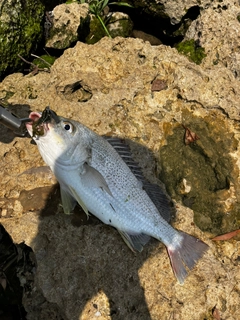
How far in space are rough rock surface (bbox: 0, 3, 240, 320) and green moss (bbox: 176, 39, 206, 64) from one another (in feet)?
1.56

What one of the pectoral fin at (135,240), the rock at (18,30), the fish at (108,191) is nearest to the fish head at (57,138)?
the fish at (108,191)

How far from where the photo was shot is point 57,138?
371cm

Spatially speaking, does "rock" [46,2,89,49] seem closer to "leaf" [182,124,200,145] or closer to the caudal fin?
"leaf" [182,124,200,145]

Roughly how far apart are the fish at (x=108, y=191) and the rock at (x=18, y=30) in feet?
7.60

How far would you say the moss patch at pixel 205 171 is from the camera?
14.0 feet

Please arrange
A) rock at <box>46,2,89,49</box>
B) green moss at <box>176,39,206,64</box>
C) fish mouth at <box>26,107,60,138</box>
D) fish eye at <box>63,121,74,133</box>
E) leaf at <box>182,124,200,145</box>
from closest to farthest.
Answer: fish mouth at <box>26,107,60,138</box>
fish eye at <box>63,121,74,133</box>
leaf at <box>182,124,200,145</box>
green moss at <box>176,39,206,64</box>
rock at <box>46,2,89,49</box>

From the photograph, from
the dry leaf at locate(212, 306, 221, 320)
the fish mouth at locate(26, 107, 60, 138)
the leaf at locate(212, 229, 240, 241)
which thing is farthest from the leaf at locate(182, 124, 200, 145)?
the dry leaf at locate(212, 306, 221, 320)

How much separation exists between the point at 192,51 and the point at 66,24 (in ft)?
6.96

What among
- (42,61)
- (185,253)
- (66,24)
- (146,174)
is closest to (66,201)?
(146,174)

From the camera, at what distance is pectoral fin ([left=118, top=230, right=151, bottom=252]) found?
3.81 m

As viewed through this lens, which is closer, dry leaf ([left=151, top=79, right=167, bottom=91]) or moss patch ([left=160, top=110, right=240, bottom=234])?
moss patch ([left=160, top=110, right=240, bottom=234])

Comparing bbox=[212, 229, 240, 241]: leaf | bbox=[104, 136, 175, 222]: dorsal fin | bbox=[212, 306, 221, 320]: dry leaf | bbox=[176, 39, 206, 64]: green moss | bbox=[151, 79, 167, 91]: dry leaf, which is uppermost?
bbox=[176, 39, 206, 64]: green moss

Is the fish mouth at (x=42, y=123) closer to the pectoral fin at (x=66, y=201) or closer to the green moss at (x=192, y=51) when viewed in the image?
the pectoral fin at (x=66, y=201)

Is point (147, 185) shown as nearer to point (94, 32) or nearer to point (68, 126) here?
point (68, 126)
